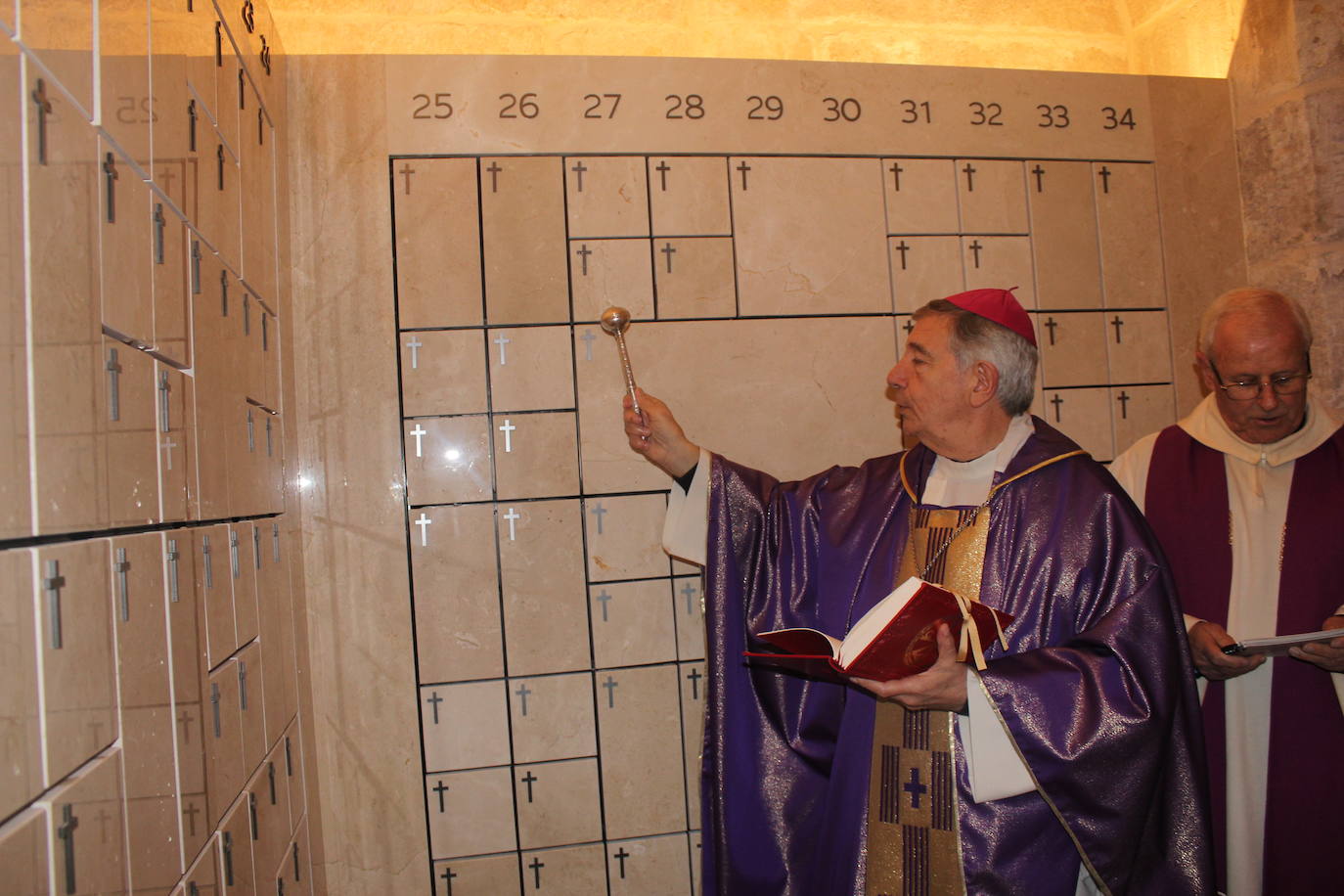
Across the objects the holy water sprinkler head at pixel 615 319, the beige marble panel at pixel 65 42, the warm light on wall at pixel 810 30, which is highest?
the warm light on wall at pixel 810 30

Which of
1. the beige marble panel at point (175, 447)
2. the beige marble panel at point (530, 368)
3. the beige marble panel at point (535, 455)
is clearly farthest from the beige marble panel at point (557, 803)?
the beige marble panel at point (175, 447)

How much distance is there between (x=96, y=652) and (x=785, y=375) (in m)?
2.56

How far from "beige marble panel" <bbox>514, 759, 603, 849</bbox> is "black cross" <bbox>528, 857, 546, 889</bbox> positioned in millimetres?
47

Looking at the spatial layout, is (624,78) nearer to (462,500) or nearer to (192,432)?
(462,500)

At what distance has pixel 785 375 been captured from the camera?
364cm

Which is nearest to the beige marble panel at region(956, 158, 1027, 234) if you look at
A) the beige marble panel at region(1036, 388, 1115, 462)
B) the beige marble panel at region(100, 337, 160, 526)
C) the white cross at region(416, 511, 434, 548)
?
the beige marble panel at region(1036, 388, 1115, 462)

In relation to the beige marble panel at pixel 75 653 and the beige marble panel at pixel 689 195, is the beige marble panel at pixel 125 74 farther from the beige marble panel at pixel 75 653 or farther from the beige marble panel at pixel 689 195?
the beige marble panel at pixel 689 195

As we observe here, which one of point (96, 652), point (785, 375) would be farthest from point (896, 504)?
point (96, 652)

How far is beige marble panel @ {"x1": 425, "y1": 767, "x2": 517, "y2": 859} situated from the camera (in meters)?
3.30

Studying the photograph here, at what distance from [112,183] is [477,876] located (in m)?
2.52

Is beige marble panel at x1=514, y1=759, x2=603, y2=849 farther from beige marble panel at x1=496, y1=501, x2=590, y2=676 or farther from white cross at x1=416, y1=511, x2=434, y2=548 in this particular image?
white cross at x1=416, y1=511, x2=434, y2=548

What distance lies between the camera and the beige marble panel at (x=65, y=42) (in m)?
1.34

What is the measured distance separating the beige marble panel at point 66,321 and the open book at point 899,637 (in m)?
1.25

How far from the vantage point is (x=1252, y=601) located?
2896 mm
